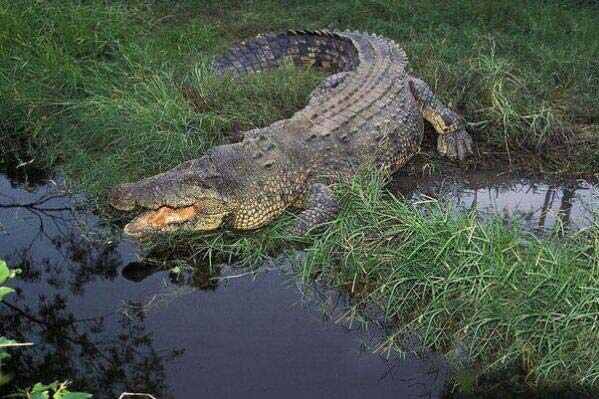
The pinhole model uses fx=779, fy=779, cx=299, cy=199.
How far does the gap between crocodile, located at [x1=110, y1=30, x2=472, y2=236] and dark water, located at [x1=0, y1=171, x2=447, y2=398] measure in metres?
0.42

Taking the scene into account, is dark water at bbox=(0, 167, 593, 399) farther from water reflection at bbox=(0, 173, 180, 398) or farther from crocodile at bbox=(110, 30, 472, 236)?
crocodile at bbox=(110, 30, 472, 236)

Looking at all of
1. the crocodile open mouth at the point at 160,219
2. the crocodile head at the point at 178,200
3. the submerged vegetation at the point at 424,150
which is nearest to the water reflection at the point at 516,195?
the submerged vegetation at the point at 424,150

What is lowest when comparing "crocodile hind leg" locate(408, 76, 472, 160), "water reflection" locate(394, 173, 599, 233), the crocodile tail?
"water reflection" locate(394, 173, 599, 233)

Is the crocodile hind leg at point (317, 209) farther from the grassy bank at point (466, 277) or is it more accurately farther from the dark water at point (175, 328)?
the dark water at point (175, 328)

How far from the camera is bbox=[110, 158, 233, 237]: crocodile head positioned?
4.82 meters

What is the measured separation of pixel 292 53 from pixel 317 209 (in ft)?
8.87

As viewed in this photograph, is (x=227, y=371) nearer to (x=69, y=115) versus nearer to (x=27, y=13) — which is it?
(x=69, y=115)

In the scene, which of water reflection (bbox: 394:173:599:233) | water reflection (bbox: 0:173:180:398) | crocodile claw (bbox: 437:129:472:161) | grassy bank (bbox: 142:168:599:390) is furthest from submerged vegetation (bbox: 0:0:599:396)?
water reflection (bbox: 0:173:180:398)

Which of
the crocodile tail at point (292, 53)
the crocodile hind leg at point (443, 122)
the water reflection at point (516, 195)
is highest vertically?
the crocodile tail at point (292, 53)

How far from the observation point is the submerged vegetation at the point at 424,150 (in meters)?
4.01

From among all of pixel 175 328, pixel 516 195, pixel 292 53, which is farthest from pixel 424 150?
pixel 175 328

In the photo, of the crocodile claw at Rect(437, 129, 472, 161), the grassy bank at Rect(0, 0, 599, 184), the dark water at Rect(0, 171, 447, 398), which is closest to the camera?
the dark water at Rect(0, 171, 447, 398)

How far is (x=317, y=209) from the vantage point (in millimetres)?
5023

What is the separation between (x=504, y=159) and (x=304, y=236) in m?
2.03
